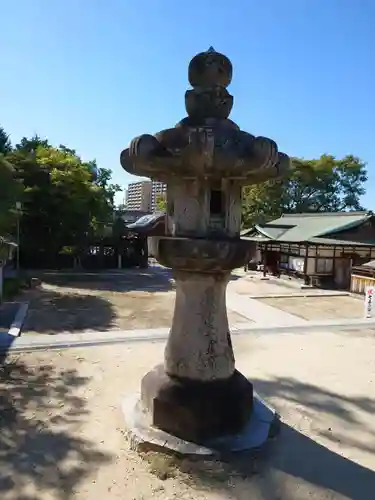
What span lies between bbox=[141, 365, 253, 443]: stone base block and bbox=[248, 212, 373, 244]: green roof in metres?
18.1

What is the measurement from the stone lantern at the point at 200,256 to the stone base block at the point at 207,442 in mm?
28

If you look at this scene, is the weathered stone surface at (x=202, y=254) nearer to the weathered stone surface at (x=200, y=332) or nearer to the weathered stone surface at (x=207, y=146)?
the weathered stone surface at (x=200, y=332)

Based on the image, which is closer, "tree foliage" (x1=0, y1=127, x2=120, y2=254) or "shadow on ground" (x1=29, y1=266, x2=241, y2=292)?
"shadow on ground" (x1=29, y1=266, x2=241, y2=292)

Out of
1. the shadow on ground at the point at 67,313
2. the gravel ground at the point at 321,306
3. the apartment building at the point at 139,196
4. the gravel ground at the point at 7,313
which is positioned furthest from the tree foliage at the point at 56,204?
the apartment building at the point at 139,196

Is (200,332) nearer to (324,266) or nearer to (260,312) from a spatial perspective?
(260,312)

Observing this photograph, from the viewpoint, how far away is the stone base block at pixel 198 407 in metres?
4.81

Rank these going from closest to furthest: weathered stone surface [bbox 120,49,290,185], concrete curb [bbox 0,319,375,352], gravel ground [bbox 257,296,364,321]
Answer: weathered stone surface [bbox 120,49,290,185]
concrete curb [bbox 0,319,375,352]
gravel ground [bbox 257,296,364,321]

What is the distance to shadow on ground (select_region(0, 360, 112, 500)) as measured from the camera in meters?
4.02

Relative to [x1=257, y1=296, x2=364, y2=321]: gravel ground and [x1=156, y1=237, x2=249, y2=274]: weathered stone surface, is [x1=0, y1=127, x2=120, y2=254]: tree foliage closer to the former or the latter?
[x1=257, y1=296, x2=364, y2=321]: gravel ground

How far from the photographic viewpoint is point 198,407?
482 centimetres

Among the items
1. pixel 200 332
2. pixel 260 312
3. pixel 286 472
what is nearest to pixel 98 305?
pixel 260 312

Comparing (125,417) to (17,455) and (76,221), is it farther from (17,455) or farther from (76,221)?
(76,221)

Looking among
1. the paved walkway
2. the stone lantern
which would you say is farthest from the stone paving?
the stone lantern

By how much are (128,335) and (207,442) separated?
5636 millimetres
